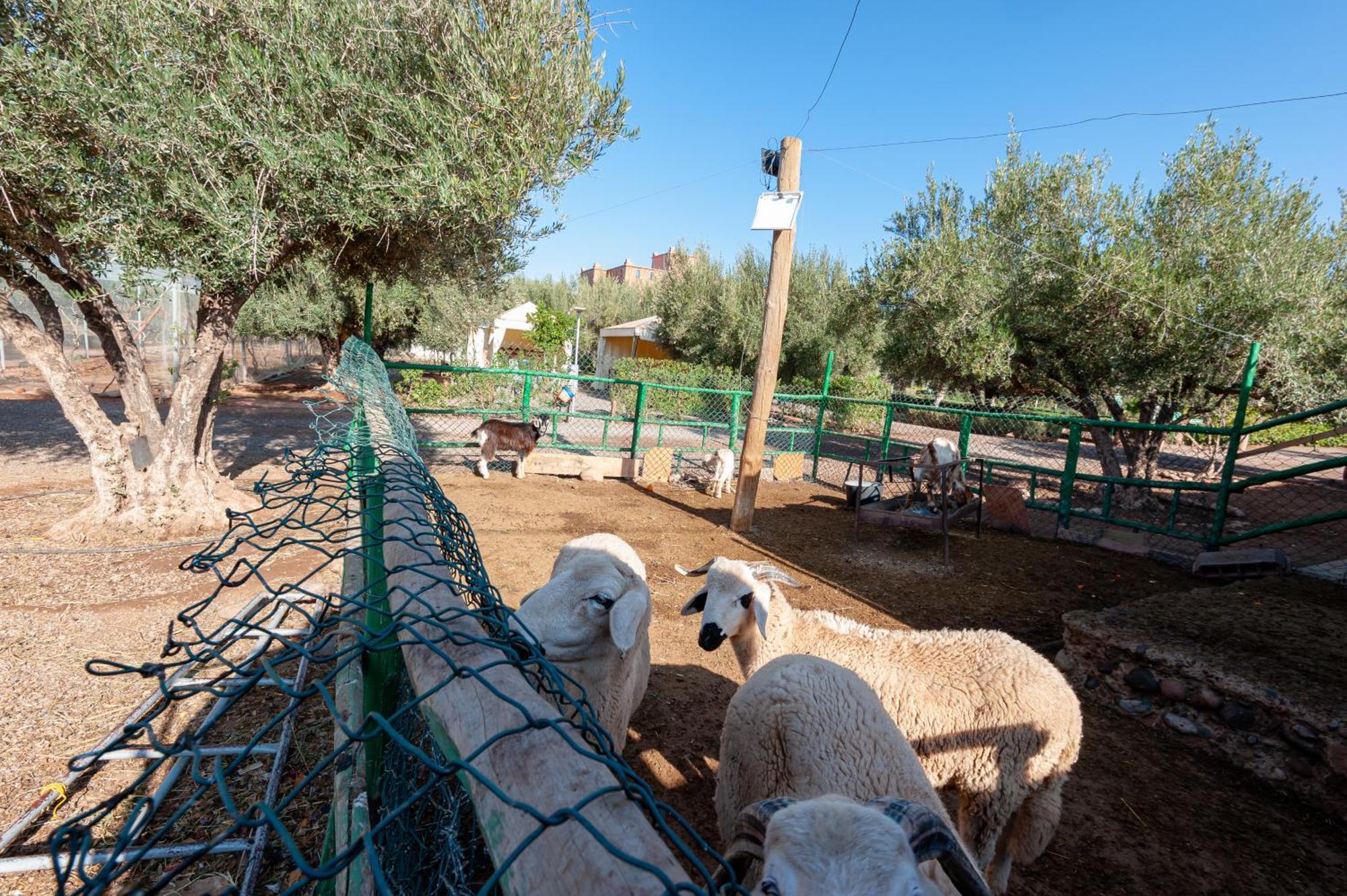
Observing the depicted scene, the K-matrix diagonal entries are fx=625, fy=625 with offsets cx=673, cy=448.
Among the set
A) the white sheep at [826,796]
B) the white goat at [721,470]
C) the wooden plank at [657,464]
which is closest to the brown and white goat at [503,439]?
the wooden plank at [657,464]

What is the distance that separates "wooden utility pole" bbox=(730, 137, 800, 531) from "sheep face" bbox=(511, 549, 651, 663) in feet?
15.5

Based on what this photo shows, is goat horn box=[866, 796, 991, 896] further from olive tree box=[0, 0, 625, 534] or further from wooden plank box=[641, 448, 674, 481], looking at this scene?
wooden plank box=[641, 448, 674, 481]

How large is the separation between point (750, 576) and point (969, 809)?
1.48 meters

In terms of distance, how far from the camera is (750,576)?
11.7ft

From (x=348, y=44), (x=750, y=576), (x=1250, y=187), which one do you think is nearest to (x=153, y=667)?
(x=750, y=576)

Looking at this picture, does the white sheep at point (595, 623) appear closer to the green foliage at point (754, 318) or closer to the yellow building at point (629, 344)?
the green foliage at point (754, 318)

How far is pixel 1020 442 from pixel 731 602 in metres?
17.2

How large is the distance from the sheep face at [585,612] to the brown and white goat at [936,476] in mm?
5987

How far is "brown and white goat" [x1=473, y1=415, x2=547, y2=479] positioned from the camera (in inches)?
392

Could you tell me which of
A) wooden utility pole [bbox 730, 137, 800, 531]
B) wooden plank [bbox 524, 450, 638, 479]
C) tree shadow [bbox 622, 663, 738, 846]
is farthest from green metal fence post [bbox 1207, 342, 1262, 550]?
wooden plank [bbox 524, 450, 638, 479]

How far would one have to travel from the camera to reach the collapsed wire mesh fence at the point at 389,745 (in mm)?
682

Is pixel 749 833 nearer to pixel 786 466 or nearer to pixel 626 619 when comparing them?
pixel 626 619

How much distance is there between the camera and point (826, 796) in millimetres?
1574

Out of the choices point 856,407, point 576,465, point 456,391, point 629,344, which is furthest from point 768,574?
point 629,344
